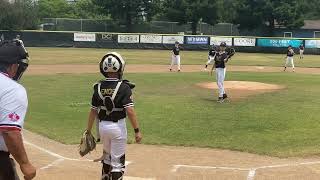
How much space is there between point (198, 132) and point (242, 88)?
1050 centimetres

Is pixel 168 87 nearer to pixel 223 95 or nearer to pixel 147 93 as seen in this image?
pixel 147 93

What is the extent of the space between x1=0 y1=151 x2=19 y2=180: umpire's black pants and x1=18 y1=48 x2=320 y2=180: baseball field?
3.92 m

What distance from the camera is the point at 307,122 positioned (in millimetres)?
14398

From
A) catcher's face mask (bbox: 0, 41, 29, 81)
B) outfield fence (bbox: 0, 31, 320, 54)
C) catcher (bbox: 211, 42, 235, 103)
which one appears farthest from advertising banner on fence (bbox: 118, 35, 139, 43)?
catcher's face mask (bbox: 0, 41, 29, 81)

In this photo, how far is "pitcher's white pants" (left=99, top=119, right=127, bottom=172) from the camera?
7152mm

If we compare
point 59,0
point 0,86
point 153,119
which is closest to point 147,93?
point 153,119

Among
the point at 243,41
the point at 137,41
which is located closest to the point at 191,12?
the point at 243,41

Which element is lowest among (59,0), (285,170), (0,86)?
(285,170)

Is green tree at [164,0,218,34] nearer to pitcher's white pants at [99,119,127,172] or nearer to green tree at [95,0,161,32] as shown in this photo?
green tree at [95,0,161,32]

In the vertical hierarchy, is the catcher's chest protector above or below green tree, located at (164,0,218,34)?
below

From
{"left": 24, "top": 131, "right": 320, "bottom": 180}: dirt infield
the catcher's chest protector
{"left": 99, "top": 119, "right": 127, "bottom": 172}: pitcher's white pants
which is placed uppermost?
the catcher's chest protector

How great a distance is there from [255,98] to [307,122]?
5371 mm

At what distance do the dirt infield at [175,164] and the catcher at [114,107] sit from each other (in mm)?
1654

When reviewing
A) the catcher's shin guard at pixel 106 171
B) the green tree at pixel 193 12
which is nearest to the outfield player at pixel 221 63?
the catcher's shin guard at pixel 106 171
